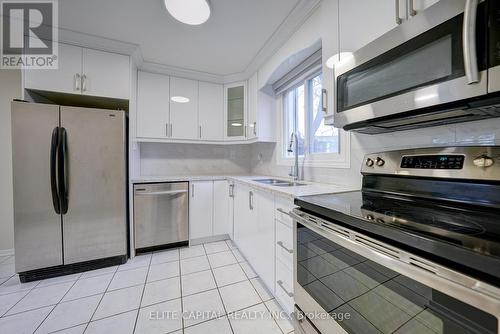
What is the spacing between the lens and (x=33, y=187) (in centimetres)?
176

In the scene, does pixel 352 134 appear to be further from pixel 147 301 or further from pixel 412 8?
pixel 147 301

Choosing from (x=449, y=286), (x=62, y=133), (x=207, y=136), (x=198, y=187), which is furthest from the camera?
(x=207, y=136)

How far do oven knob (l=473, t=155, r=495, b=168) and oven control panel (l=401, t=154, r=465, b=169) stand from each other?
41mm

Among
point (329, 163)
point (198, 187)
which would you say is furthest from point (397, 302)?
point (198, 187)

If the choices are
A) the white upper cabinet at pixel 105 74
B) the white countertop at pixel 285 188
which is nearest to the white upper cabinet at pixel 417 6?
the white countertop at pixel 285 188

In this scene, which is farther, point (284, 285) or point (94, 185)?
point (94, 185)

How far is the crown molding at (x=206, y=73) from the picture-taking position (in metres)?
1.59

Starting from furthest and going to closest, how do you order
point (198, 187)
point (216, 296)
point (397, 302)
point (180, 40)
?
1. point (198, 187)
2. point (180, 40)
3. point (216, 296)
4. point (397, 302)

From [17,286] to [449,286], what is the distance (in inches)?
113

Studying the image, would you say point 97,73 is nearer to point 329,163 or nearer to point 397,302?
point 329,163

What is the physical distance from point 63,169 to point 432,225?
2591 millimetres

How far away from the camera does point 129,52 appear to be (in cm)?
213

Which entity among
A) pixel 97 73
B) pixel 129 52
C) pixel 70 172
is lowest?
pixel 70 172

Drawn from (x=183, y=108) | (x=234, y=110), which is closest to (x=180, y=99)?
(x=183, y=108)
